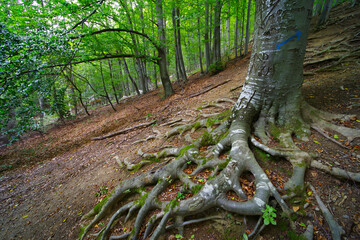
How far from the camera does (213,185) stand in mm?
2012

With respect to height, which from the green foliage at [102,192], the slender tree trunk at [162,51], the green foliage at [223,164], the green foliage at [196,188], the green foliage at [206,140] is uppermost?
the slender tree trunk at [162,51]

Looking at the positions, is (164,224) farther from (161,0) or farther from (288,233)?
(161,0)

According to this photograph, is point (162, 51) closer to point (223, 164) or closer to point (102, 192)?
point (102, 192)

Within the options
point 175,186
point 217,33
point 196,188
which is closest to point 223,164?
point 196,188

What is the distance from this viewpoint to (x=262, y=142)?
102 inches

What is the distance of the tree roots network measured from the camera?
181 centimetres

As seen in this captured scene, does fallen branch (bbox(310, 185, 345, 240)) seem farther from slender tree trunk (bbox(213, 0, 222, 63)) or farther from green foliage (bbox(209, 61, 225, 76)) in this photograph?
slender tree trunk (bbox(213, 0, 222, 63))

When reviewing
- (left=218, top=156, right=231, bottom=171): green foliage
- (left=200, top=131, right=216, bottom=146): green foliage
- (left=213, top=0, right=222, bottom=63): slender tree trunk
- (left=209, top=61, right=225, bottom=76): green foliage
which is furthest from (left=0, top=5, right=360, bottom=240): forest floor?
(left=213, top=0, right=222, bottom=63): slender tree trunk

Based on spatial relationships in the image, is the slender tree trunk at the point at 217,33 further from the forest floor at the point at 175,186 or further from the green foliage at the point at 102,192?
the green foliage at the point at 102,192

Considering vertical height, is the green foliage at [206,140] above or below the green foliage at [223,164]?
below

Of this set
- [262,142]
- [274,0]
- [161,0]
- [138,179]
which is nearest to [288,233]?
[262,142]

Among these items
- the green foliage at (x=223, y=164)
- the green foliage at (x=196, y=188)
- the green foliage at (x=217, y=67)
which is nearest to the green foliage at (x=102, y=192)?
the green foliage at (x=196, y=188)

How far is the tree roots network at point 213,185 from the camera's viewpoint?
181cm

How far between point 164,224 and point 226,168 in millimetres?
1244
